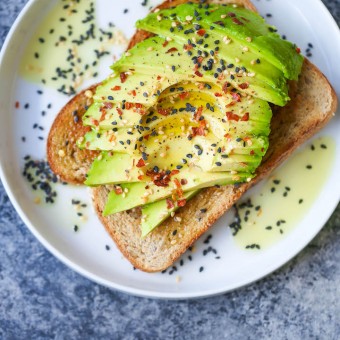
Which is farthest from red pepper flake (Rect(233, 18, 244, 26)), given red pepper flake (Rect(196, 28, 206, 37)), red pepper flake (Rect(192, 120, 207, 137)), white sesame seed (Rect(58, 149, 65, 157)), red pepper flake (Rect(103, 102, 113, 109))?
white sesame seed (Rect(58, 149, 65, 157))

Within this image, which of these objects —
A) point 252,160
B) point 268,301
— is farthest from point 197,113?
point 268,301

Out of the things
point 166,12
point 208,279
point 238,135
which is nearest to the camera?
point 238,135

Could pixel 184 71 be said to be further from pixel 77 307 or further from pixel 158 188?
pixel 77 307

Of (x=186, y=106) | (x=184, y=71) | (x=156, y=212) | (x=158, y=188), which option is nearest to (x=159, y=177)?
(x=158, y=188)

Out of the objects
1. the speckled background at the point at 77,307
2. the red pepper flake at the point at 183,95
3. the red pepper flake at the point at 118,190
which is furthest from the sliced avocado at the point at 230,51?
the speckled background at the point at 77,307

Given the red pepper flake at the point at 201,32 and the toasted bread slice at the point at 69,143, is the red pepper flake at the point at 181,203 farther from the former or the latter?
the red pepper flake at the point at 201,32

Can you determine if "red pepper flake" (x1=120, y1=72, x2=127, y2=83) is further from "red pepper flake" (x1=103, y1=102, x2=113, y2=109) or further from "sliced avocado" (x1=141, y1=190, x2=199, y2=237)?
"sliced avocado" (x1=141, y1=190, x2=199, y2=237)

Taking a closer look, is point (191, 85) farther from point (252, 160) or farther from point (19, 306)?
point (19, 306)
